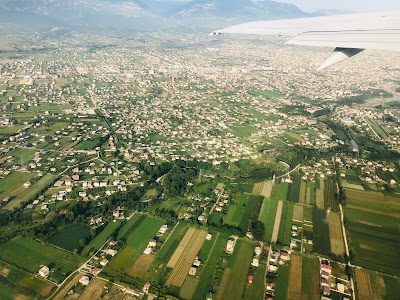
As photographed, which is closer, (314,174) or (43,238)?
(43,238)

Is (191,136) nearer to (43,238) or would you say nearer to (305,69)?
(43,238)

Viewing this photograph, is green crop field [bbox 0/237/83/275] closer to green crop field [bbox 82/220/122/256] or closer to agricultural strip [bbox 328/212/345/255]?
green crop field [bbox 82/220/122/256]

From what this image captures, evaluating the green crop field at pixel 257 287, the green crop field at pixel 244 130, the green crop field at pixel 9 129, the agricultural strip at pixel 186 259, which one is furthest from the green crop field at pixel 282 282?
the green crop field at pixel 9 129

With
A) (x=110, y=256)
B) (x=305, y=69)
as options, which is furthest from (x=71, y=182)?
(x=305, y=69)

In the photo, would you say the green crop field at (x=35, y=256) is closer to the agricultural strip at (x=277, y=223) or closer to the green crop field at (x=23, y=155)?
the agricultural strip at (x=277, y=223)

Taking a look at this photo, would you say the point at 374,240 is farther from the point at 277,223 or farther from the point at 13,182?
the point at 13,182

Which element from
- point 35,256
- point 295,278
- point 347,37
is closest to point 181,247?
point 295,278

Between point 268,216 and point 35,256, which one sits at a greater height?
point 35,256
